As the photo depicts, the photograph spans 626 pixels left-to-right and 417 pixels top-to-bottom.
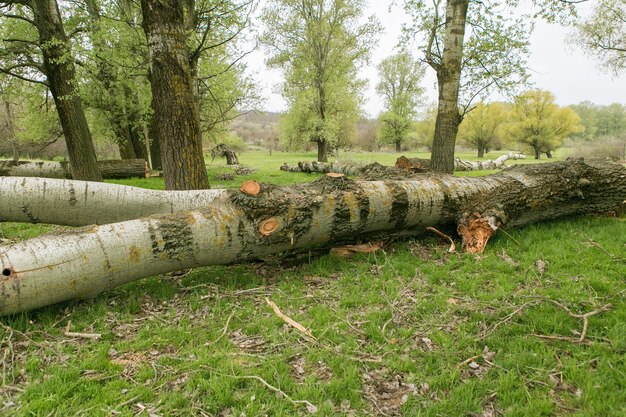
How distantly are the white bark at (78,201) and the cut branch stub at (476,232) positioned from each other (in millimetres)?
3597

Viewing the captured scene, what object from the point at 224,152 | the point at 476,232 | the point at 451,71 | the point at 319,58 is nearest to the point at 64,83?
the point at 451,71

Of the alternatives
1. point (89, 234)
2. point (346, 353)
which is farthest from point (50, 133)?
point (346, 353)

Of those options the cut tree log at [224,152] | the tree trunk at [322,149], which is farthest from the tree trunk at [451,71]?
the tree trunk at [322,149]

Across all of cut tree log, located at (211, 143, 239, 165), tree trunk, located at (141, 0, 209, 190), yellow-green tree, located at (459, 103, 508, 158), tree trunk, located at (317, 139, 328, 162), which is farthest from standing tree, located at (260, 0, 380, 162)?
yellow-green tree, located at (459, 103, 508, 158)

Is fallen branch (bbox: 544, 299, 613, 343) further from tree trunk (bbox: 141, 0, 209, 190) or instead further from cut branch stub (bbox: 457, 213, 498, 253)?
tree trunk (bbox: 141, 0, 209, 190)

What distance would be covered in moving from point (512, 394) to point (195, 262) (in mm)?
3129

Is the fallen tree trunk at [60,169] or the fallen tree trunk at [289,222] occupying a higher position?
the fallen tree trunk at [60,169]

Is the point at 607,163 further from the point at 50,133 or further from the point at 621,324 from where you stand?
the point at 50,133

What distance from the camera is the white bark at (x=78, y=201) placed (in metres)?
4.09

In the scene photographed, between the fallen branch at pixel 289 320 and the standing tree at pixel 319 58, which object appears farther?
the standing tree at pixel 319 58

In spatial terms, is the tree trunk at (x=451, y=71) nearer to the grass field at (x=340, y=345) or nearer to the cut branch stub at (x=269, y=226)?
the grass field at (x=340, y=345)

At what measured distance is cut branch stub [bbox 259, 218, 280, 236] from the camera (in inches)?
157

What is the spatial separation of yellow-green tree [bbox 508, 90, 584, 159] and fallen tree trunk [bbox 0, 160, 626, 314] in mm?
34751

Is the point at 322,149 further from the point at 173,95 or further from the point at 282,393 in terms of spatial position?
the point at 282,393
